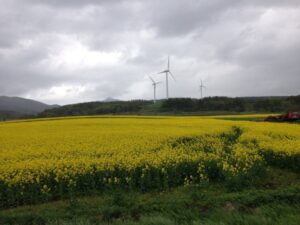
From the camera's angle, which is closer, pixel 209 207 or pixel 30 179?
pixel 209 207

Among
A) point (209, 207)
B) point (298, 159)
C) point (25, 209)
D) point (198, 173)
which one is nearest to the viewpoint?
point (209, 207)

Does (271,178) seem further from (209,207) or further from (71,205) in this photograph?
(71,205)

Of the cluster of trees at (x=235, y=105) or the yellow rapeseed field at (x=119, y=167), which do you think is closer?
the yellow rapeseed field at (x=119, y=167)

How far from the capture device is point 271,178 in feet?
42.0

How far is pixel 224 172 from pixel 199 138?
311 inches

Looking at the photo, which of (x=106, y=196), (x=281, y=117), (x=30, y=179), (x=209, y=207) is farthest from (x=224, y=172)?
(x=281, y=117)

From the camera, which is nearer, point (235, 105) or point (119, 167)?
point (119, 167)

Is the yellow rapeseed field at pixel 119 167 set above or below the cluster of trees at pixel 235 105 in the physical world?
below

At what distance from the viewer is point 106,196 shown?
1102cm

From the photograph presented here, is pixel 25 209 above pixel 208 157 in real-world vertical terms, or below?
below

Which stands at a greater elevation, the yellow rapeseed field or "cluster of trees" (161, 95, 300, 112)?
"cluster of trees" (161, 95, 300, 112)

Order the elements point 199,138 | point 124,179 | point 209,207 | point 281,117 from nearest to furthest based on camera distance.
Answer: point 209,207
point 124,179
point 199,138
point 281,117

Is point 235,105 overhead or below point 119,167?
overhead

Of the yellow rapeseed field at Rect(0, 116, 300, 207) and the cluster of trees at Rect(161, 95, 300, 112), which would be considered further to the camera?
the cluster of trees at Rect(161, 95, 300, 112)
